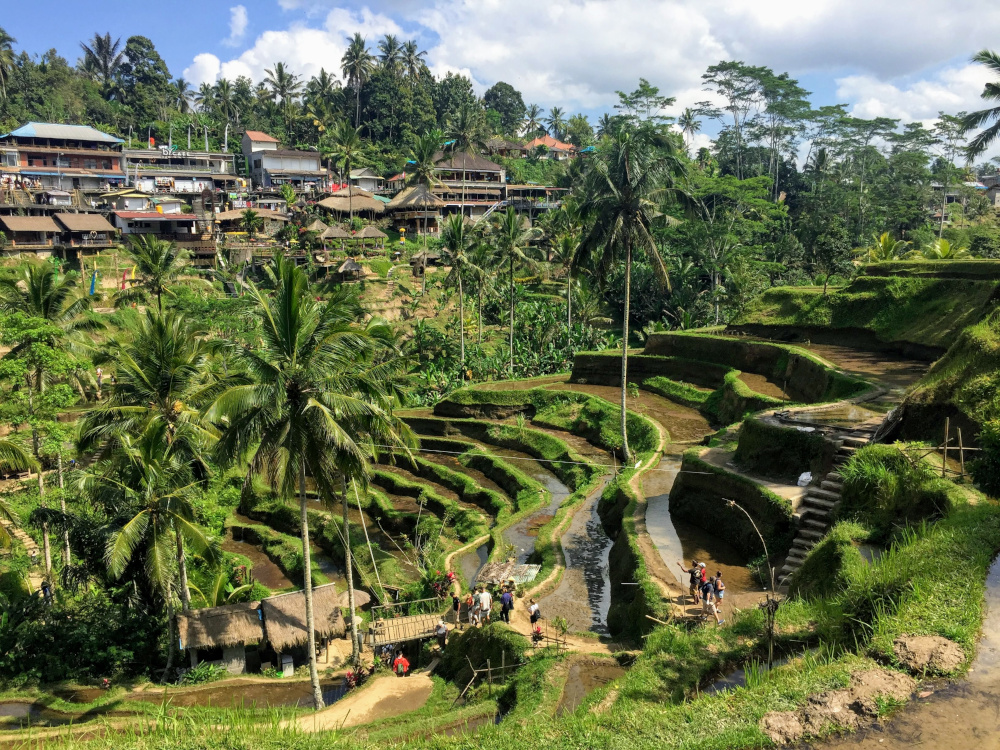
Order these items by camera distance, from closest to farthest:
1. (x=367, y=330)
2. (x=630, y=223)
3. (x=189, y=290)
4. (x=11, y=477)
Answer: (x=367, y=330) → (x=630, y=223) → (x=11, y=477) → (x=189, y=290)

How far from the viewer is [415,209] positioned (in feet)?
277

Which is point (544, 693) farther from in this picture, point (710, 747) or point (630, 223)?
point (630, 223)

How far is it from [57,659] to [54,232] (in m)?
58.2

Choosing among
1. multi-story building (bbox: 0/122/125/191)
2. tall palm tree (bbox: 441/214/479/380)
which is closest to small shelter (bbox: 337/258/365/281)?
tall palm tree (bbox: 441/214/479/380)

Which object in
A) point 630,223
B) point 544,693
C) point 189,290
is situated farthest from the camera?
point 189,290

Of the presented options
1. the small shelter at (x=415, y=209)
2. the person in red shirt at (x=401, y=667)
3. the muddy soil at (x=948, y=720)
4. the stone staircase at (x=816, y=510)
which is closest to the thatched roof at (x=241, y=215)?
the small shelter at (x=415, y=209)

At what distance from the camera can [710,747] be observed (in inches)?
398

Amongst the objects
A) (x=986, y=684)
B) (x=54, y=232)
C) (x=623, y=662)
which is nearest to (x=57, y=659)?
(x=623, y=662)

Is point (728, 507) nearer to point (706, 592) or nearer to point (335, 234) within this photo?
point (706, 592)

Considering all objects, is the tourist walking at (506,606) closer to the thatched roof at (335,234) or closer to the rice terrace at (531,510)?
the rice terrace at (531,510)

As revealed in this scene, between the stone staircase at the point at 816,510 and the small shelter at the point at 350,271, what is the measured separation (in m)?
52.6

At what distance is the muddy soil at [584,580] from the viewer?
2102cm

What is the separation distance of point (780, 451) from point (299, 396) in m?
16.1

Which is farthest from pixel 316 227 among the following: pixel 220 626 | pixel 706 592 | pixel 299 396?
pixel 706 592
